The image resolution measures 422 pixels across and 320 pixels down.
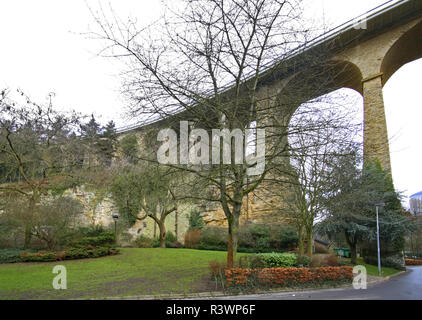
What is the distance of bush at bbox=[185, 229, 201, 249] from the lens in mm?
22469

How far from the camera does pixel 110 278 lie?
398 inches

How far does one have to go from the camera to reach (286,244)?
2011cm

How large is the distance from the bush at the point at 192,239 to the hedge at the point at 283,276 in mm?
12957

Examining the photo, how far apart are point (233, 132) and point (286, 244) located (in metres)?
14.0

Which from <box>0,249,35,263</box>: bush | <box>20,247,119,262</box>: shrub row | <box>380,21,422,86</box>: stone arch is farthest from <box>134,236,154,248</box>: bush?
<box>380,21,422,86</box>: stone arch

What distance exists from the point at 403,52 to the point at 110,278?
2481 cm

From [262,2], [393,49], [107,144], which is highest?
[393,49]

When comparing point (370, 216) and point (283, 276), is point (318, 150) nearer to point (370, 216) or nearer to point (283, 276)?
point (283, 276)

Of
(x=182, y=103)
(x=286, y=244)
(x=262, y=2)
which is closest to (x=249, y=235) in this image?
(x=286, y=244)

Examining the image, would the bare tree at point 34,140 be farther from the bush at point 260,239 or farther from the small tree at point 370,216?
the small tree at point 370,216

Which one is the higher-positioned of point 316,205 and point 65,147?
point 65,147
